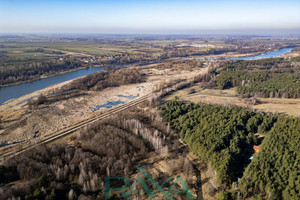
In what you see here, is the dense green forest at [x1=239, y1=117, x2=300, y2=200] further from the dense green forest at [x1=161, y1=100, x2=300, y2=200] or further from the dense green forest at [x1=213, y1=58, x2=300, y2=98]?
the dense green forest at [x1=213, y1=58, x2=300, y2=98]

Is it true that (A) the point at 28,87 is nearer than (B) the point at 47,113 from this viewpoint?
No

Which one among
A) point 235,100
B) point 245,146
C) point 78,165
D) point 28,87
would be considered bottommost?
point 245,146

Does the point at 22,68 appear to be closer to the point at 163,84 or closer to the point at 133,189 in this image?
the point at 163,84

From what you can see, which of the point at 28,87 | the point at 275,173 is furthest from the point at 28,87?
the point at 275,173

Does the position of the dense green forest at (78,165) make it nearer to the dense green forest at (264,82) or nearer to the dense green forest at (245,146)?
the dense green forest at (245,146)

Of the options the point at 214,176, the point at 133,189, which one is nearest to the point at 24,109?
the point at 133,189

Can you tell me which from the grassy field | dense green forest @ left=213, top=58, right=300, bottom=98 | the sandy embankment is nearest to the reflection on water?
the sandy embankment

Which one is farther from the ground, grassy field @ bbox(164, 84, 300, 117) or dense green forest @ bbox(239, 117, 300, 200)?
dense green forest @ bbox(239, 117, 300, 200)

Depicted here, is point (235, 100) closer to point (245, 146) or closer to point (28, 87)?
point (245, 146)

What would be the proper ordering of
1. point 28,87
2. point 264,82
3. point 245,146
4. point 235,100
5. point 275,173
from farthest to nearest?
point 28,87
point 264,82
point 235,100
point 245,146
point 275,173
